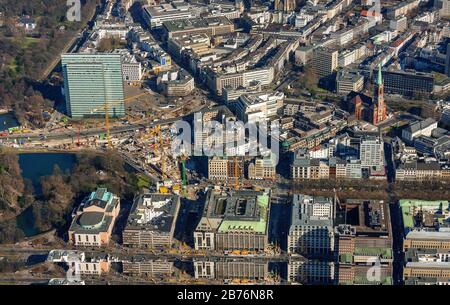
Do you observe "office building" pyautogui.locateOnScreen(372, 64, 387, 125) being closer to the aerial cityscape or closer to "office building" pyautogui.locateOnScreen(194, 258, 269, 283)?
the aerial cityscape

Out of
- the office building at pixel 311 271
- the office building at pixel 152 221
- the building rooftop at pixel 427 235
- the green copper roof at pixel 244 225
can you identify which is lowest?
the office building at pixel 311 271

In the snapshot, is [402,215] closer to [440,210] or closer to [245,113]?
[440,210]

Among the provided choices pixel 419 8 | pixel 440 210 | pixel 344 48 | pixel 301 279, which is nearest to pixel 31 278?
pixel 301 279

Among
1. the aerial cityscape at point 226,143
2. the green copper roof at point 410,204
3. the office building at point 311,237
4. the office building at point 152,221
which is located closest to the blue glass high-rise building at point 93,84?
the aerial cityscape at point 226,143

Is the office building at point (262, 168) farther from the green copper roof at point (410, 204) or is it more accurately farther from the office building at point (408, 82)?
the office building at point (408, 82)

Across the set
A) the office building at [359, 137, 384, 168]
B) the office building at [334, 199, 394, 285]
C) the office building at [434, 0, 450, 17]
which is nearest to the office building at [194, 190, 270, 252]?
the office building at [334, 199, 394, 285]

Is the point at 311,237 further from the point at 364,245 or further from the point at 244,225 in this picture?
the point at 244,225
